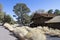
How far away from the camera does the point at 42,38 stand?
1480cm

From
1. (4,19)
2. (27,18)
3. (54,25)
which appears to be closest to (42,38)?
(54,25)

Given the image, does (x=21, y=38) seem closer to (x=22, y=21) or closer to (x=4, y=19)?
(x=4, y=19)

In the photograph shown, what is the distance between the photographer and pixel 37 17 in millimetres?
61969

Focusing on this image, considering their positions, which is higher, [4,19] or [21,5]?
[21,5]

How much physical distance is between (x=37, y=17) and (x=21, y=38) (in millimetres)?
50548

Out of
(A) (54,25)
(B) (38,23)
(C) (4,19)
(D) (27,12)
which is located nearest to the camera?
(A) (54,25)

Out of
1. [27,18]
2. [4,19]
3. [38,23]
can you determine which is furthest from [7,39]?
[27,18]

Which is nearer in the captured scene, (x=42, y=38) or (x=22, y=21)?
(x=42, y=38)

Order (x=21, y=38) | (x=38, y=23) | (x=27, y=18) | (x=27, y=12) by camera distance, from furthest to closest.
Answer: (x=27, y=12) → (x=27, y=18) → (x=38, y=23) → (x=21, y=38)

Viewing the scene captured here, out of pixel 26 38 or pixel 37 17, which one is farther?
pixel 37 17

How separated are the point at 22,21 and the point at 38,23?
112 ft

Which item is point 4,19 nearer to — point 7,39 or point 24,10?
point 24,10

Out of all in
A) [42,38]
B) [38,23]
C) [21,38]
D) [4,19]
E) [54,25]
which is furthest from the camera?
[4,19]

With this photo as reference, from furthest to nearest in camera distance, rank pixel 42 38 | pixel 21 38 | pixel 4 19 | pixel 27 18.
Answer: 1. pixel 27 18
2. pixel 4 19
3. pixel 42 38
4. pixel 21 38
